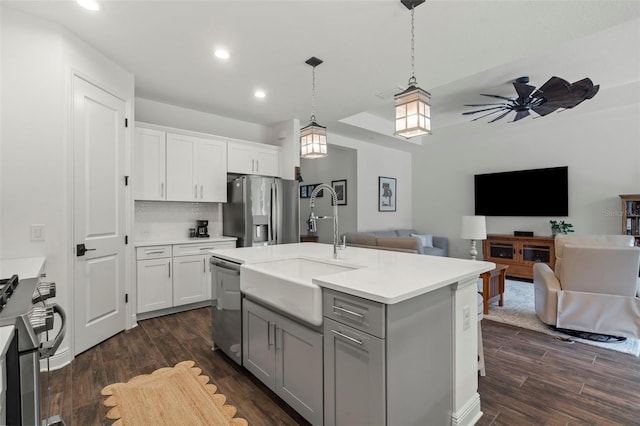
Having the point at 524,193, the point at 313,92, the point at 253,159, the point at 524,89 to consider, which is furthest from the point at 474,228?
the point at 253,159

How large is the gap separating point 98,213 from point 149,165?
3.35 ft

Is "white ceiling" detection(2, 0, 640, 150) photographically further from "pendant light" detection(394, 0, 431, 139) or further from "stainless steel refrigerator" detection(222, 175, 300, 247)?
"stainless steel refrigerator" detection(222, 175, 300, 247)

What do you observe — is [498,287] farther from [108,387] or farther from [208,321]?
[108,387]

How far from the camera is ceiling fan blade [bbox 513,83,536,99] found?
3.51 m

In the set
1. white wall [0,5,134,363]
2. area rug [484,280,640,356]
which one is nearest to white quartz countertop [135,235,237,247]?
white wall [0,5,134,363]

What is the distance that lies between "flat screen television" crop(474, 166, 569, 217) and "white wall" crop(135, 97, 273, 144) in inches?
176

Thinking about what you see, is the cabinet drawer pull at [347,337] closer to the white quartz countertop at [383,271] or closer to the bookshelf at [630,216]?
the white quartz countertop at [383,271]

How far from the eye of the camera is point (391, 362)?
130 cm

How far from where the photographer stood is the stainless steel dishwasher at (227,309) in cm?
234

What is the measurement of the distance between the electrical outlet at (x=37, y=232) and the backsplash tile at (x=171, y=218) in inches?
58.1

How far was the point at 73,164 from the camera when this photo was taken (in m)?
2.55

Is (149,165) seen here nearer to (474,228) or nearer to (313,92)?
(313,92)

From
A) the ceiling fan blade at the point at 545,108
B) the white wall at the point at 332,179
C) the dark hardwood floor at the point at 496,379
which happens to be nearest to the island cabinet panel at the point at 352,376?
the dark hardwood floor at the point at 496,379

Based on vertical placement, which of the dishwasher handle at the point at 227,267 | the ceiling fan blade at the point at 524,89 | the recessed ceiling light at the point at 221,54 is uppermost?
the recessed ceiling light at the point at 221,54
